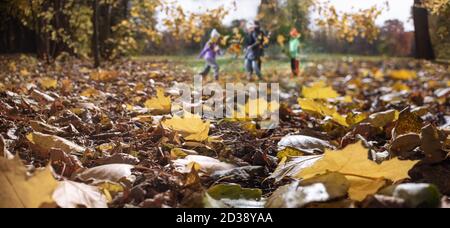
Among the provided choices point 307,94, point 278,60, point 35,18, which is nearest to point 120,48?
point 35,18

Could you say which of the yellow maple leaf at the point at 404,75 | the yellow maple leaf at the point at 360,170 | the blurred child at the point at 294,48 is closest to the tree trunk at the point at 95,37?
the yellow maple leaf at the point at 360,170

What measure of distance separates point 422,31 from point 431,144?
2902mm

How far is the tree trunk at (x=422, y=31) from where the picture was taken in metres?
3.39

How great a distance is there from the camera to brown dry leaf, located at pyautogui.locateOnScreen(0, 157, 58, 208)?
2.22 ft

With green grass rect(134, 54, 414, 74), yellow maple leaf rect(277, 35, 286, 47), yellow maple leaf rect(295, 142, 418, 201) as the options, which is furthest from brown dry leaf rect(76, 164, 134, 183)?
yellow maple leaf rect(277, 35, 286, 47)

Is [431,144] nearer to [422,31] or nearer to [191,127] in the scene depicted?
[191,127]

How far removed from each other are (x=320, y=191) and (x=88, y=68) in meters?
3.91

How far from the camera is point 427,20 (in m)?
3.28

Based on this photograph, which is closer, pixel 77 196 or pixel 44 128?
pixel 77 196

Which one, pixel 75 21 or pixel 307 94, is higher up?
pixel 75 21

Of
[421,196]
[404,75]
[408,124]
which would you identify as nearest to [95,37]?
[408,124]

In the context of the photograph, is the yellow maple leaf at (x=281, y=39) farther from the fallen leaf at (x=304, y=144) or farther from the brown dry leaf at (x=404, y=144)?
the brown dry leaf at (x=404, y=144)

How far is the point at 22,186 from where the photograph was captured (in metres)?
0.69

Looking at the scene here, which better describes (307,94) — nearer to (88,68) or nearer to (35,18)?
(35,18)
